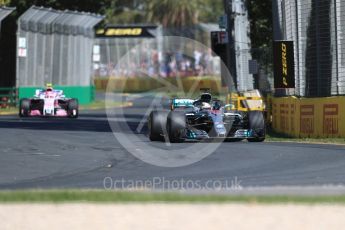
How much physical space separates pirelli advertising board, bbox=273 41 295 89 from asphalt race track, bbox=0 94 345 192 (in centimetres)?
373

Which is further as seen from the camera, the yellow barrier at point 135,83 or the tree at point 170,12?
the tree at point 170,12

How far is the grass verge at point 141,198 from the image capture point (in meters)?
10.8

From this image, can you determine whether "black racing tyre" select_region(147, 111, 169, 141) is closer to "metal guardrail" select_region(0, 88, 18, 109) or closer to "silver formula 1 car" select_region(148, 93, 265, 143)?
"silver formula 1 car" select_region(148, 93, 265, 143)

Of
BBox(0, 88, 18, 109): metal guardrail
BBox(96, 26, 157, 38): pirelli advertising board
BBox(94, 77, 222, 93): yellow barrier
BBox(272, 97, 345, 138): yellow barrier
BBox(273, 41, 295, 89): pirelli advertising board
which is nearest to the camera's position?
BBox(272, 97, 345, 138): yellow barrier

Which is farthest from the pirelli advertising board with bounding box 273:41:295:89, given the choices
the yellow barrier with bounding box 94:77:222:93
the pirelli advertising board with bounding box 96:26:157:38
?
the yellow barrier with bounding box 94:77:222:93

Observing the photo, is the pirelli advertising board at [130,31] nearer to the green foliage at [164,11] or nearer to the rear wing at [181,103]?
the green foliage at [164,11]

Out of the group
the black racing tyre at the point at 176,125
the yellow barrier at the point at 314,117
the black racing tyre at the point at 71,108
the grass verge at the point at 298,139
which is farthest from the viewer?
the black racing tyre at the point at 71,108

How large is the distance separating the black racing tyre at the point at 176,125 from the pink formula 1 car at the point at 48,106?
13.2 m

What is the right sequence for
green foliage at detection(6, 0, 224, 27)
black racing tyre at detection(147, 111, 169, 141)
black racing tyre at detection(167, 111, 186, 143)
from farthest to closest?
1. green foliage at detection(6, 0, 224, 27)
2. black racing tyre at detection(147, 111, 169, 141)
3. black racing tyre at detection(167, 111, 186, 143)

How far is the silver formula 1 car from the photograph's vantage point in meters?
21.4

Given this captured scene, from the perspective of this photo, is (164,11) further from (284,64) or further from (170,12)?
(284,64)

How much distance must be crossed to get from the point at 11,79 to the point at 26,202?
36.0 meters

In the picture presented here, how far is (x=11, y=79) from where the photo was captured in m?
46.2

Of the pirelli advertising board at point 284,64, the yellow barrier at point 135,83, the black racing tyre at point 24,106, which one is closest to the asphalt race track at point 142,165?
the pirelli advertising board at point 284,64
